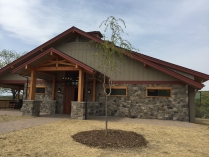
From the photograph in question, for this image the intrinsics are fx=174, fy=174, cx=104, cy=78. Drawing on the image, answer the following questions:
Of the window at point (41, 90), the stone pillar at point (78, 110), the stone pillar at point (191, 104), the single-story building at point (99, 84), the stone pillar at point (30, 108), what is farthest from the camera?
the window at point (41, 90)

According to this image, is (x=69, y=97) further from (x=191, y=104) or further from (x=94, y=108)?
(x=191, y=104)

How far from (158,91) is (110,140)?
7651 mm

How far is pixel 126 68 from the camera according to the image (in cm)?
1323

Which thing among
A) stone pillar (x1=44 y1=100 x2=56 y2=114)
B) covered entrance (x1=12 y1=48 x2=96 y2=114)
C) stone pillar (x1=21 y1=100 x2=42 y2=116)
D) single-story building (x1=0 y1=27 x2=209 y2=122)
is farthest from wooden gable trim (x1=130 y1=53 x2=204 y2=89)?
stone pillar (x1=21 y1=100 x2=42 y2=116)

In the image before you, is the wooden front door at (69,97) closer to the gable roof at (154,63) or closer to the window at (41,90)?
the window at (41,90)

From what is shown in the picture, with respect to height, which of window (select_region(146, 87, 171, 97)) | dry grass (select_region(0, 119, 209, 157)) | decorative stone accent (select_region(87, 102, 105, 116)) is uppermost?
window (select_region(146, 87, 171, 97))

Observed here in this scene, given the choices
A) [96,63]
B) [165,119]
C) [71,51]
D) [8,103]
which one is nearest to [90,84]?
[96,63]

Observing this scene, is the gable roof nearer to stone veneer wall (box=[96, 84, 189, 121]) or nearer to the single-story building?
the single-story building

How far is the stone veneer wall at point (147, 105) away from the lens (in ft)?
38.8

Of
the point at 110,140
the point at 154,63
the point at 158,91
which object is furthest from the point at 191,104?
the point at 110,140

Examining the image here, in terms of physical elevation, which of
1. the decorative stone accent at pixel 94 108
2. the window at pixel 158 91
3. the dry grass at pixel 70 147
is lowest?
the dry grass at pixel 70 147

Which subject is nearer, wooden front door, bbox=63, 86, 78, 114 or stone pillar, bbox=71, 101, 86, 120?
stone pillar, bbox=71, 101, 86, 120

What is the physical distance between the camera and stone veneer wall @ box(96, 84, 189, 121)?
11812mm

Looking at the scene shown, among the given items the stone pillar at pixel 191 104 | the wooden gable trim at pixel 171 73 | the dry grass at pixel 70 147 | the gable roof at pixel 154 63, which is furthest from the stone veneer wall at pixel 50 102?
the stone pillar at pixel 191 104
